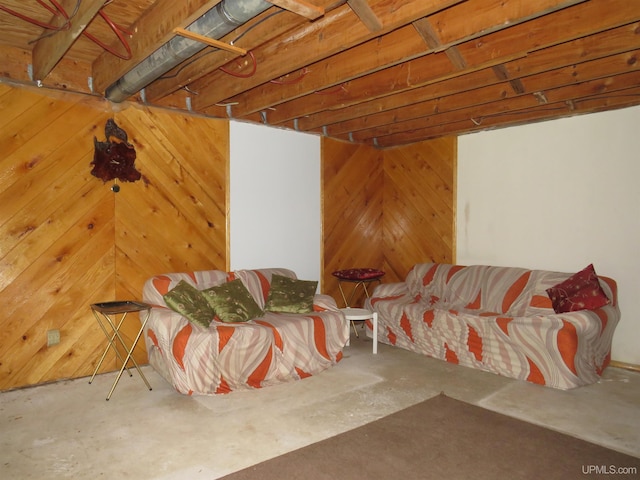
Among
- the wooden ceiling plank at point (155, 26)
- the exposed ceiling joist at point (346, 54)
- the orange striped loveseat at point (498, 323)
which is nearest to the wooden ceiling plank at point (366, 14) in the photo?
the exposed ceiling joist at point (346, 54)

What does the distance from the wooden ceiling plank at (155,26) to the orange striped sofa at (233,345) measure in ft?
Answer: 5.52

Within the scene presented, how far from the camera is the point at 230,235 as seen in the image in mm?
4363

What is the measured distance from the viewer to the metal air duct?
83.0 inches

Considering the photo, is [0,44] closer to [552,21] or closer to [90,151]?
[90,151]

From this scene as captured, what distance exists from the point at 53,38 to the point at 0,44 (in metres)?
0.62

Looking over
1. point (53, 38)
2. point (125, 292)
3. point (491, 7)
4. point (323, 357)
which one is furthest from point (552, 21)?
point (125, 292)

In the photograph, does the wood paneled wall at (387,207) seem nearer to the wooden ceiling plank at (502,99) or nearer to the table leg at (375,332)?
the wooden ceiling plank at (502,99)

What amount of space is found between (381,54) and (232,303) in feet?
7.30

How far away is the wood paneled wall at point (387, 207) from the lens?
203 inches

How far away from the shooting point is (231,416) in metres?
2.77

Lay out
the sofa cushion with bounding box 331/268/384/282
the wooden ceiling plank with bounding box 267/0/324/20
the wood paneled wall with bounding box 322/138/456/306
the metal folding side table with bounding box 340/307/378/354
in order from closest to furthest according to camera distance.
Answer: the wooden ceiling plank with bounding box 267/0/324/20
the metal folding side table with bounding box 340/307/378/354
the sofa cushion with bounding box 331/268/384/282
the wood paneled wall with bounding box 322/138/456/306

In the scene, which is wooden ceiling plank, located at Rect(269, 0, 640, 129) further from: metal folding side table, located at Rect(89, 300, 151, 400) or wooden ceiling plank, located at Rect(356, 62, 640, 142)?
metal folding side table, located at Rect(89, 300, 151, 400)

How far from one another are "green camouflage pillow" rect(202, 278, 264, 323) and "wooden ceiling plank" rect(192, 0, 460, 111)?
1.62m

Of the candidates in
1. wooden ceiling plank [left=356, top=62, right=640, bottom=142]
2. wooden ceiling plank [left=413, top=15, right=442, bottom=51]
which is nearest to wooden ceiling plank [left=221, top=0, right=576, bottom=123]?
wooden ceiling plank [left=413, top=15, right=442, bottom=51]
